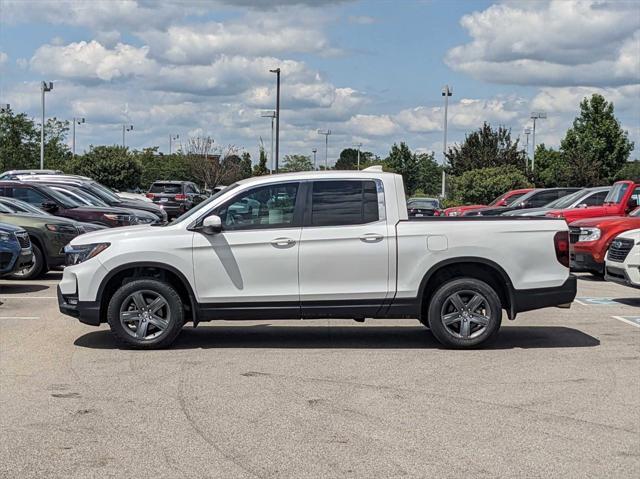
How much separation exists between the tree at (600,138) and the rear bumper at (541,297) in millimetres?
45177

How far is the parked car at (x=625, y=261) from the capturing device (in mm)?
12820

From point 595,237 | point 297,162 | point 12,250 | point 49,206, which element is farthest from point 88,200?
point 297,162

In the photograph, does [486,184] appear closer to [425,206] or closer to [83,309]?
[425,206]

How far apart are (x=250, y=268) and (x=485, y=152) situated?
163 feet

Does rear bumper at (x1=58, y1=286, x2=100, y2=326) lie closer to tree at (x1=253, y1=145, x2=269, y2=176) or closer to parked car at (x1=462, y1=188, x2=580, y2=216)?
parked car at (x1=462, y1=188, x2=580, y2=216)

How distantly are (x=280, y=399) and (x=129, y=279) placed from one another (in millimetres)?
2917

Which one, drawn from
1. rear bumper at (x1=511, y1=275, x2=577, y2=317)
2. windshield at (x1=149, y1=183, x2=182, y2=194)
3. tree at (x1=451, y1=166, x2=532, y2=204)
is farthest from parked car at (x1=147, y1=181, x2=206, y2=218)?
rear bumper at (x1=511, y1=275, x2=577, y2=317)

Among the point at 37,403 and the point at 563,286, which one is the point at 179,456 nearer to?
the point at 37,403

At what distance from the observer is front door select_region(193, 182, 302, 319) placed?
368 inches

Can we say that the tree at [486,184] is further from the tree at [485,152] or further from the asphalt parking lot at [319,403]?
the asphalt parking lot at [319,403]

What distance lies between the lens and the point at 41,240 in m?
16.5

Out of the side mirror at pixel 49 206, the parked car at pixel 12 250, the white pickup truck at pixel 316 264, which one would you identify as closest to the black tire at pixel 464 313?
the white pickup truck at pixel 316 264

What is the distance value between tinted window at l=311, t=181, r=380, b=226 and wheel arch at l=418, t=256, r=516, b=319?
2.89 ft

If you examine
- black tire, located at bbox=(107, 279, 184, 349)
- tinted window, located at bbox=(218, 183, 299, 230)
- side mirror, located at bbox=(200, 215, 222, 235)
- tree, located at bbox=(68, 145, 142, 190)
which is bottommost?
black tire, located at bbox=(107, 279, 184, 349)
